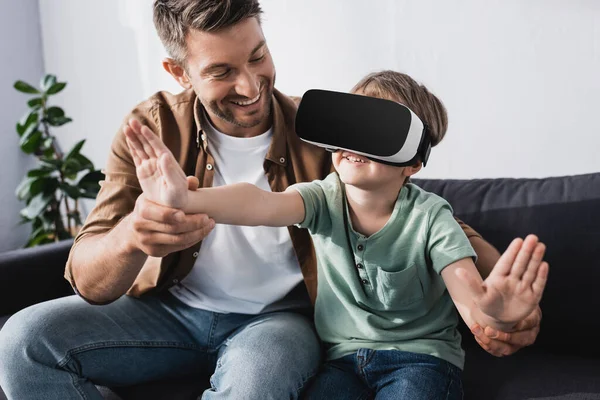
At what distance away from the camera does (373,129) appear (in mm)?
1235

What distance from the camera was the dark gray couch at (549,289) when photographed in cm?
146

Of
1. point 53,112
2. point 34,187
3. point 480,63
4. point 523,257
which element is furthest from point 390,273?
point 53,112

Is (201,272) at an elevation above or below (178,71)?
below

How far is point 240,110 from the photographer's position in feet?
5.16

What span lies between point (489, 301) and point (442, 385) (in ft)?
0.93

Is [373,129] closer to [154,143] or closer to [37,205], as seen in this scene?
[154,143]

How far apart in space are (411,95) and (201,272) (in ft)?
2.07

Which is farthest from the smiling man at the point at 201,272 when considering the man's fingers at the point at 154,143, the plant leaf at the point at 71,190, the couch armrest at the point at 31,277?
the plant leaf at the point at 71,190

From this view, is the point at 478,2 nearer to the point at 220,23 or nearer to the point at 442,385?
the point at 220,23

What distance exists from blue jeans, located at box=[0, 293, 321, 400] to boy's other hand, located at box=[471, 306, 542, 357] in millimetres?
354

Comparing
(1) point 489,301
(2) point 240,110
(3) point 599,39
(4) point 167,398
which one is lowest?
(4) point 167,398

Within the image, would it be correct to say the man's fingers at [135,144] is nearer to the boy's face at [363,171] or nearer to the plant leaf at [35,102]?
the boy's face at [363,171]

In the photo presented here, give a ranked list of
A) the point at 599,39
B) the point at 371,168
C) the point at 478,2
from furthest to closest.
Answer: the point at 478,2 < the point at 599,39 < the point at 371,168

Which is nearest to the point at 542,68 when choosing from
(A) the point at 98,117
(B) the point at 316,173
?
(B) the point at 316,173
